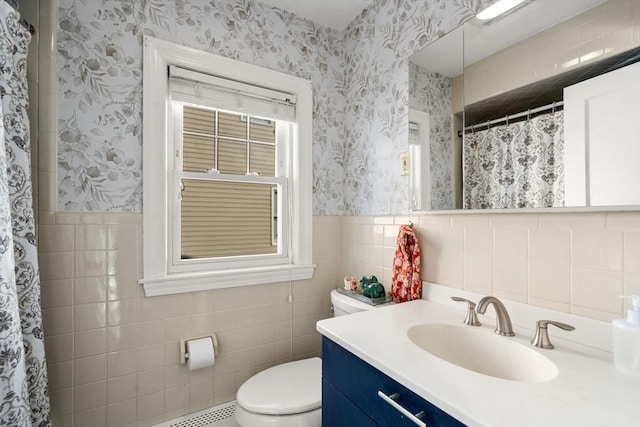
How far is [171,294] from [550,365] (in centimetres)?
155

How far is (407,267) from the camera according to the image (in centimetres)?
149

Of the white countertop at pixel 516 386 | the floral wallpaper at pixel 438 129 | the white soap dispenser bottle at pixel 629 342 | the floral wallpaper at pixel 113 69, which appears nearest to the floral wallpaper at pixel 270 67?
the floral wallpaper at pixel 113 69

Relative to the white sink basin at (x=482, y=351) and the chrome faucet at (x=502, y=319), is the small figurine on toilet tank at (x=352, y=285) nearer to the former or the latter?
the white sink basin at (x=482, y=351)

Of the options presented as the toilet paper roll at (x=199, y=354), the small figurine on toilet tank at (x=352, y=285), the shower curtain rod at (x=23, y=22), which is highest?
the shower curtain rod at (x=23, y=22)

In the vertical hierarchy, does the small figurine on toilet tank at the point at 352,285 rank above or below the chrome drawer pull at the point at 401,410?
above

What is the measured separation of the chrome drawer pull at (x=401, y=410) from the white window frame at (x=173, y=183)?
3.59 feet

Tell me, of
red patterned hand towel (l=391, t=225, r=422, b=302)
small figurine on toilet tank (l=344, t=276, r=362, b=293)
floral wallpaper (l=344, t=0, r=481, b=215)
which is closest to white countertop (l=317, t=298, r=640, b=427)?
red patterned hand towel (l=391, t=225, r=422, b=302)

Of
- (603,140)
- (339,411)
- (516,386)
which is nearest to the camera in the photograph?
(516,386)

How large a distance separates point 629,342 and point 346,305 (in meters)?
1.11

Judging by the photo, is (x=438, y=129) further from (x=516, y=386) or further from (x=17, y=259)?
(x=17, y=259)

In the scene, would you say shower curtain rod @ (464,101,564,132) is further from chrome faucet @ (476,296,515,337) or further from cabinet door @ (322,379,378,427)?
cabinet door @ (322,379,378,427)

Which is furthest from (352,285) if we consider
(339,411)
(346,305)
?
(339,411)

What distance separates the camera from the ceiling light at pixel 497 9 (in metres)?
1.13

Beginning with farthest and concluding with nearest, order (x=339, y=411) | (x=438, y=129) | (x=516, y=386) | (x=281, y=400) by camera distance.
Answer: (x=438, y=129) < (x=281, y=400) < (x=339, y=411) < (x=516, y=386)
